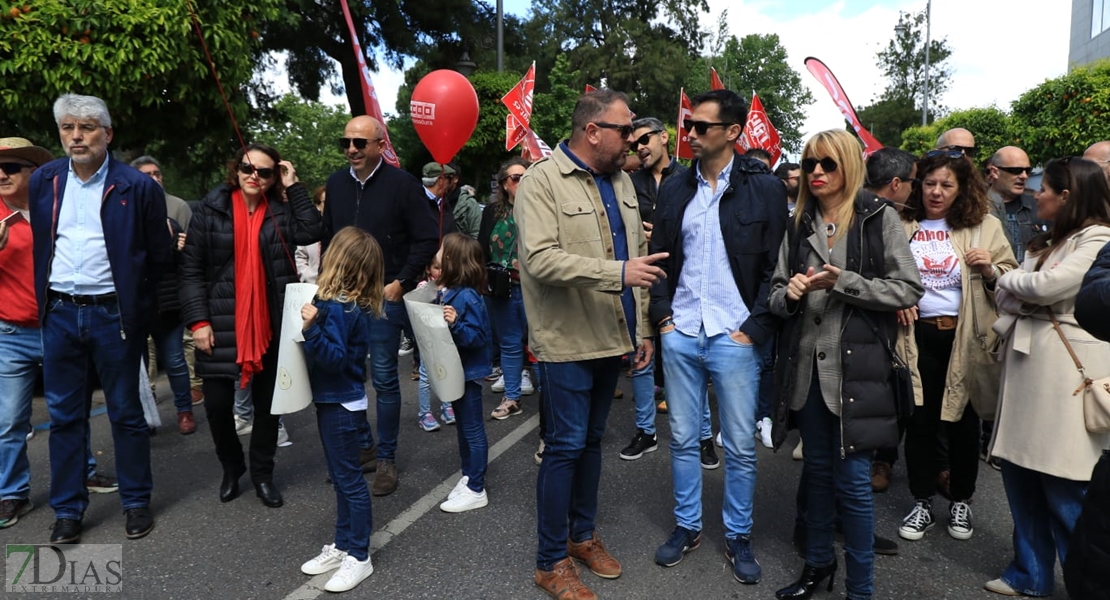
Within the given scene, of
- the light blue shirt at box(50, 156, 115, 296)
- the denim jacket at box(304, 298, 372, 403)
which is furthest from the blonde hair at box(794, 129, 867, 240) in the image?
the light blue shirt at box(50, 156, 115, 296)

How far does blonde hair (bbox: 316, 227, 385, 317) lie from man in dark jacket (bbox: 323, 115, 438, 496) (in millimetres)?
914

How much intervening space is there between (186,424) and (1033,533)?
5.39 metres

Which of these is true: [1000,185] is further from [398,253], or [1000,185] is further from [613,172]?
[398,253]

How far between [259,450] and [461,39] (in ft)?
44.9

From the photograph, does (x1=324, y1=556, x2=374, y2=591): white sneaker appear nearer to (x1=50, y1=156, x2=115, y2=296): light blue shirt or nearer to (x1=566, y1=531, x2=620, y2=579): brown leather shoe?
(x1=566, y1=531, x2=620, y2=579): brown leather shoe

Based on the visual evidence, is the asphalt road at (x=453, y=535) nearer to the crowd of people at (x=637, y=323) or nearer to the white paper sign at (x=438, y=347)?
the crowd of people at (x=637, y=323)

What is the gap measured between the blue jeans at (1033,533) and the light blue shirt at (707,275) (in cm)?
68

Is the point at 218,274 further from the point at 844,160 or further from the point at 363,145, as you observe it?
the point at 844,160

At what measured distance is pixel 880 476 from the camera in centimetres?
437

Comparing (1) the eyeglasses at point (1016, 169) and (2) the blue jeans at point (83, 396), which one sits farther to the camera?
(1) the eyeglasses at point (1016, 169)

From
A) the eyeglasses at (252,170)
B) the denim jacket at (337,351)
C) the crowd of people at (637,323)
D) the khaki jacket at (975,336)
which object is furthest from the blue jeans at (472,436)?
the khaki jacket at (975,336)

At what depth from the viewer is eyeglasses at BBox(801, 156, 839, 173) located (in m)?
2.90

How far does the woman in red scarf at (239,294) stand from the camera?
3.97 meters

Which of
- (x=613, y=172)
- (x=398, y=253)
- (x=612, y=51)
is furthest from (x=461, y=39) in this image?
(x=612, y=51)
